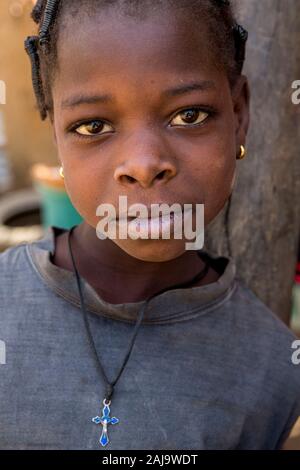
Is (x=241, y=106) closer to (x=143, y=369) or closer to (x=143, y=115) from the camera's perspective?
(x=143, y=115)

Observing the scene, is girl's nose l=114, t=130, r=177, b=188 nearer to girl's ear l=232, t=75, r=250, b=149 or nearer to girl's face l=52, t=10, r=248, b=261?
girl's face l=52, t=10, r=248, b=261

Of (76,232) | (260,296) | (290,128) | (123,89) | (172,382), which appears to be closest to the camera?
(123,89)

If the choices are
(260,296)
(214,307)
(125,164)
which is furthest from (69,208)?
(125,164)

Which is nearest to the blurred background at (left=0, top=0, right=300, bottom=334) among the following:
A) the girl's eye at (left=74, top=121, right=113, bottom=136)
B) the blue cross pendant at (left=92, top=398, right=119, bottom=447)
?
the girl's eye at (left=74, top=121, right=113, bottom=136)

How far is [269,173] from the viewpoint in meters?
1.57

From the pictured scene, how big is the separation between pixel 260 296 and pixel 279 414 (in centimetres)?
43

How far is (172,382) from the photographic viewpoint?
122 centimetres

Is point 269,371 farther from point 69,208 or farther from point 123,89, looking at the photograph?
point 69,208

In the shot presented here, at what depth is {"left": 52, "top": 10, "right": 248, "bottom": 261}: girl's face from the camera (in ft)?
3.16

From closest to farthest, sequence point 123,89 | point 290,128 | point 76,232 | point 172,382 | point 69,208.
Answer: point 123,89 → point 172,382 → point 76,232 → point 290,128 → point 69,208

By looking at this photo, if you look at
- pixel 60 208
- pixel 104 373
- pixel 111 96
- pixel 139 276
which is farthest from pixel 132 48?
pixel 60 208

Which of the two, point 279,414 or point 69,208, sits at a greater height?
point 69,208

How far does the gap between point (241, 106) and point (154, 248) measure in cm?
41

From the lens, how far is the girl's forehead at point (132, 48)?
3.15 feet
